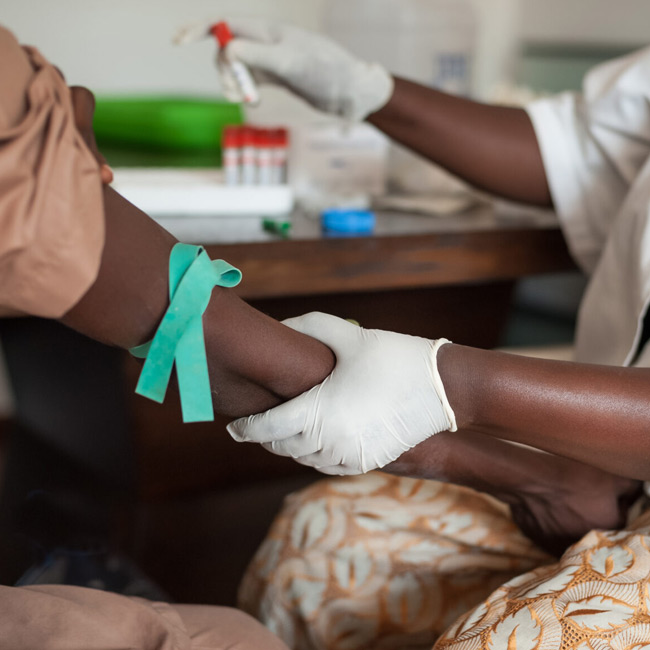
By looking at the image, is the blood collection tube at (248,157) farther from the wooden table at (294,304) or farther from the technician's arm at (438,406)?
the technician's arm at (438,406)

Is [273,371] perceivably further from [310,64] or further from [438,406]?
[310,64]

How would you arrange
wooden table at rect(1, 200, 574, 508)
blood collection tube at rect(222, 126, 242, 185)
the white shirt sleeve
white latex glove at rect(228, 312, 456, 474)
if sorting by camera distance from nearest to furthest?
white latex glove at rect(228, 312, 456, 474) < the white shirt sleeve < wooden table at rect(1, 200, 574, 508) < blood collection tube at rect(222, 126, 242, 185)

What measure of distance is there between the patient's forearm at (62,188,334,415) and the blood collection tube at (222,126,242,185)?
74 centimetres

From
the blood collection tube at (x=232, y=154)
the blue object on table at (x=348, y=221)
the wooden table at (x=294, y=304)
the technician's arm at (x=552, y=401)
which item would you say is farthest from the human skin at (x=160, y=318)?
the blood collection tube at (x=232, y=154)

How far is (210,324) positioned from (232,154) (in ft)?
2.61

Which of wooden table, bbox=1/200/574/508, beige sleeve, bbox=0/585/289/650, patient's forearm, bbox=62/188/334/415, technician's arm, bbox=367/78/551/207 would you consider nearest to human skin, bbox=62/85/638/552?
patient's forearm, bbox=62/188/334/415

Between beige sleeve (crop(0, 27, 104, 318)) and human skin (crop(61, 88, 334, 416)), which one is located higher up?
beige sleeve (crop(0, 27, 104, 318))

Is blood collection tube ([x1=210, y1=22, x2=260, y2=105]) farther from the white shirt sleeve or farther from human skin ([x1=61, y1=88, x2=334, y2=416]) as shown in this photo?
human skin ([x1=61, y1=88, x2=334, y2=416])

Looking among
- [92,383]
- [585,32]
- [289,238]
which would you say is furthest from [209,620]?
[585,32]

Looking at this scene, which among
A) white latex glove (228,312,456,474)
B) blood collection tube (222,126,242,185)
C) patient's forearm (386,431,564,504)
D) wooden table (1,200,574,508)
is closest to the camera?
white latex glove (228,312,456,474)

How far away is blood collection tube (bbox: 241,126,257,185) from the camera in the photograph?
4.39 feet

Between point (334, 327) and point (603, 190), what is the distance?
0.65 meters

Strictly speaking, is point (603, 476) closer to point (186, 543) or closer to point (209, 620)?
point (209, 620)

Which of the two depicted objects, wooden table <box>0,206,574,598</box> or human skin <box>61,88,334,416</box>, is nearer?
human skin <box>61,88,334,416</box>
